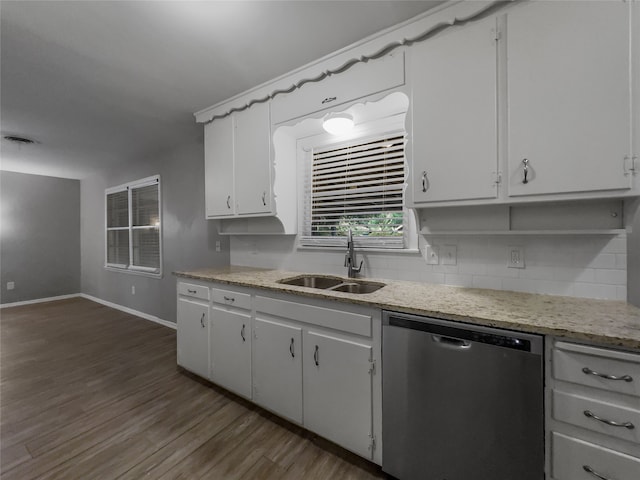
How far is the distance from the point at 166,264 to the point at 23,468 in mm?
2635

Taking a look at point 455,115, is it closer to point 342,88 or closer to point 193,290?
point 342,88

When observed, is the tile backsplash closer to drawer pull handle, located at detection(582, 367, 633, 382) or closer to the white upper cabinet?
drawer pull handle, located at detection(582, 367, 633, 382)

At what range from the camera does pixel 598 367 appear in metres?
1.01

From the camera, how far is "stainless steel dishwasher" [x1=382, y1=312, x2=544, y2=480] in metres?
1.11

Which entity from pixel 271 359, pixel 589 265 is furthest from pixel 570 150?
pixel 271 359

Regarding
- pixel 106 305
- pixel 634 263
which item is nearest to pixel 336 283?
pixel 634 263

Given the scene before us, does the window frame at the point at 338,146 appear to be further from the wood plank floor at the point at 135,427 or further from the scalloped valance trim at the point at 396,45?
the wood plank floor at the point at 135,427

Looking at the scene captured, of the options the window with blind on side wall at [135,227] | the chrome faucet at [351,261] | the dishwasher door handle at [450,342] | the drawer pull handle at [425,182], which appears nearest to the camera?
the dishwasher door handle at [450,342]

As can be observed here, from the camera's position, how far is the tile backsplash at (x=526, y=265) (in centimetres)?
142

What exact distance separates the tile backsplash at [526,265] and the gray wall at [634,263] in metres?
0.02

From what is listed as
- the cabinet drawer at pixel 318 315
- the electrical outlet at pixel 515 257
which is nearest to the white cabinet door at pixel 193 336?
the cabinet drawer at pixel 318 315

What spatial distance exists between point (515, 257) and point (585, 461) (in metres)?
0.97

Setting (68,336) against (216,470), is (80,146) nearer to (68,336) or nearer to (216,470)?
(68,336)

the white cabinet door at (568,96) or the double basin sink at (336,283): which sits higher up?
the white cabinet door at (568,96)
